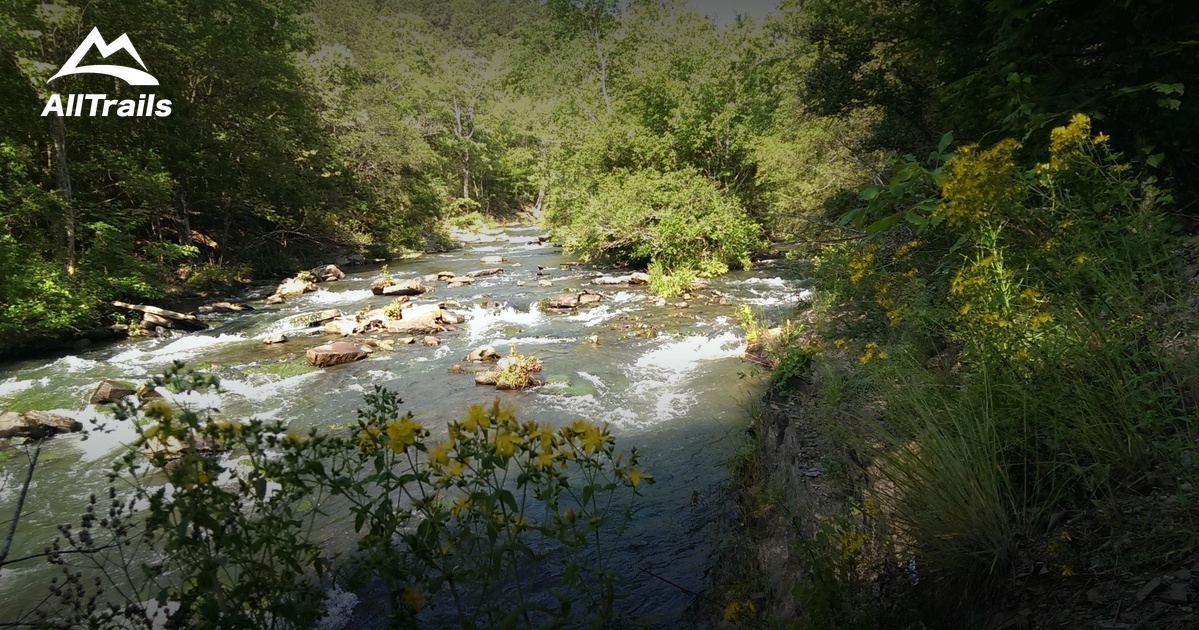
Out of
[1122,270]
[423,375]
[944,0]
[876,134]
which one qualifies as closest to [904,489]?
[1122,270]

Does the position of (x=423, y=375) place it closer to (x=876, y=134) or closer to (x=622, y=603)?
(x=622, y=603)

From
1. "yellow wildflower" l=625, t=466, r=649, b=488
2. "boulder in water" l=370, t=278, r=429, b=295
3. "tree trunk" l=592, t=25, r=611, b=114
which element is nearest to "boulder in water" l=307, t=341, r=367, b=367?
"boulder in water" l=370, t=278, r=429, b=295

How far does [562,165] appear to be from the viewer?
73.7 ft

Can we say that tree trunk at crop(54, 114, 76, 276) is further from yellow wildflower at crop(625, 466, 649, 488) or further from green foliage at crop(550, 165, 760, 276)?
yellow wildflower at crop(625, 466, 649, 488)

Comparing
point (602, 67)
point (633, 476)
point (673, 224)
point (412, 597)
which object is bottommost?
point (412, 597)

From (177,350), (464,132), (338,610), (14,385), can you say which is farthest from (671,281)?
(464,132)

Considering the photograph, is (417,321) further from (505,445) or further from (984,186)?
(984,186)

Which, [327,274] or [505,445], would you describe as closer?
[505,445]

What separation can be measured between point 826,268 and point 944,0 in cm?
253

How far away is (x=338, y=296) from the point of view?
16.4 metres

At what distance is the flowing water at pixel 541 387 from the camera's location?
4496 mm

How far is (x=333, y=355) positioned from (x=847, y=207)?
894 cm

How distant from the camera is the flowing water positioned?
4496 mm

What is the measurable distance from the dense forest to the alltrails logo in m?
0.34
